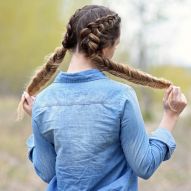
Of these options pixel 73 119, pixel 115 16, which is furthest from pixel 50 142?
pixel 115 16

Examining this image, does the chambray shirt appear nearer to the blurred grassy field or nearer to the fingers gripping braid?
the fingers gripping braid

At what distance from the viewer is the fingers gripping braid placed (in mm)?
2133

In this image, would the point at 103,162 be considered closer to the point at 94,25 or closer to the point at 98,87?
the point at 98,87

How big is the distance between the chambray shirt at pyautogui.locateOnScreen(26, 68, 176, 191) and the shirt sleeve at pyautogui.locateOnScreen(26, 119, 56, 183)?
4 centimetres

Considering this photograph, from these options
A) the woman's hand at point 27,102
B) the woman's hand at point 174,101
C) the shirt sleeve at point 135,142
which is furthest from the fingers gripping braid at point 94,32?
the woman's hand at point 27,102

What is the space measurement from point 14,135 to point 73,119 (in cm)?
1160

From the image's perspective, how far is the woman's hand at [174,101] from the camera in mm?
2215

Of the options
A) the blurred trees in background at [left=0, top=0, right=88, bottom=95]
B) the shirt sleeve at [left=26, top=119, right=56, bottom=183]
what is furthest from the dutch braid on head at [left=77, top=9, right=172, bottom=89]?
the blurred trees in background at [left=0, top=0, right=88, bottom=95]

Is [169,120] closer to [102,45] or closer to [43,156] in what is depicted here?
[102,45]

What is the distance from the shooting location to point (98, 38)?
2.13 m

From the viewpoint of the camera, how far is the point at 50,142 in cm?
225

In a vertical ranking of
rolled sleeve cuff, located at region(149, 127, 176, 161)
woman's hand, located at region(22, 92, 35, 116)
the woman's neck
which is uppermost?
the woman's neck

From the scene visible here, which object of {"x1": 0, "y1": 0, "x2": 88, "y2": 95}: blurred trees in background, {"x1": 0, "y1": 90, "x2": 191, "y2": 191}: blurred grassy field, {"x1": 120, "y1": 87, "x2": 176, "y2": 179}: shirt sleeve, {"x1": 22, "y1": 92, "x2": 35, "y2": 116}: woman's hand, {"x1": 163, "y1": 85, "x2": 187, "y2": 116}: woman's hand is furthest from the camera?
{"x1": 0, "y1": 0, "x2": 88, "y2": 95}: blurred trees in background

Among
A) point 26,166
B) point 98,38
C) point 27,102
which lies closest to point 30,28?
point 26,166
